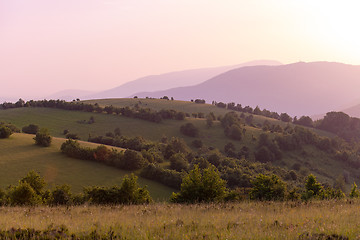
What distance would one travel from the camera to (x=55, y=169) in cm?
5109

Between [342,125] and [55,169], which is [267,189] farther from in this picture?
[342,125]

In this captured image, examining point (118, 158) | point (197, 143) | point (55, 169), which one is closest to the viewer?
point (55, 169)

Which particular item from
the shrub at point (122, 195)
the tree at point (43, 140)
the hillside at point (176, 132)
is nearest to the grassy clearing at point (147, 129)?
the hillside at point (176, 132)

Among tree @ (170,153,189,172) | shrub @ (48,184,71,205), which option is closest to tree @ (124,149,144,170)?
tree @ (170,153,189,172)

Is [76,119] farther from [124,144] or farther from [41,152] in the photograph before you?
[41,152]

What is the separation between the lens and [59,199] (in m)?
28.7

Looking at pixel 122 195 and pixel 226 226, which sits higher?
pixel 226 226

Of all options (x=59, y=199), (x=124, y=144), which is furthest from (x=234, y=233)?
(x=124, y=144)

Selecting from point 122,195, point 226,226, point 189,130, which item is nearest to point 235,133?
point 189,130

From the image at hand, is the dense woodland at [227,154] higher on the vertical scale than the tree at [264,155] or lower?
higher

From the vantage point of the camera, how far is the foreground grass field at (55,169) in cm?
4696

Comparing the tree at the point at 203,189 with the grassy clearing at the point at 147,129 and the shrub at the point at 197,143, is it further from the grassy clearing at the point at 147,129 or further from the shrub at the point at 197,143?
the grassy clearing at the point at 147,129

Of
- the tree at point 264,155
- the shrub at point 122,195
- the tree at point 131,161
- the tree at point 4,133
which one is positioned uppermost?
the tree at point 4,133

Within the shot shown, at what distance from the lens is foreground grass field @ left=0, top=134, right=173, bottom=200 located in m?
47.0
